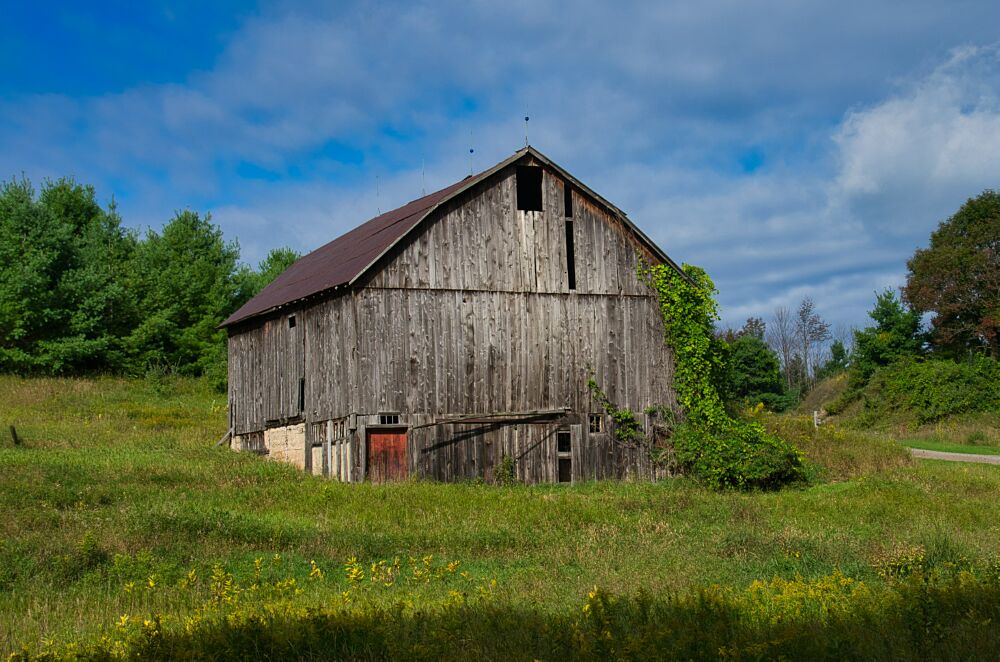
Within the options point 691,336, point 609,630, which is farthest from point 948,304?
point 609,630

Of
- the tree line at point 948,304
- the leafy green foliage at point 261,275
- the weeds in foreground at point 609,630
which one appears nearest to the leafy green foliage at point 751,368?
the tree line at point 948,304

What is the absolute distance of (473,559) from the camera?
1535cm

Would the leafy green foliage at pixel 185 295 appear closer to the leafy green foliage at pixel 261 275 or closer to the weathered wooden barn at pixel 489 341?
the leafy green foliage at pixel 261 275

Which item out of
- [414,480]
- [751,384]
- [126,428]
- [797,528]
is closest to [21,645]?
[797,528]

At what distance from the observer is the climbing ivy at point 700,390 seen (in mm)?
25734

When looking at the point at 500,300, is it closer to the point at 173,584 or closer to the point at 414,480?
the point at 414,480

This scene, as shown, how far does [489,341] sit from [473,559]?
465 inches

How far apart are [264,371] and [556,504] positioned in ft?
47.7

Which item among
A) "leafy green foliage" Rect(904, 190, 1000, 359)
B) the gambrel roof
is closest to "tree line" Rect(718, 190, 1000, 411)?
"leafy green foliage" Rect(904, 190, 1000, 359)

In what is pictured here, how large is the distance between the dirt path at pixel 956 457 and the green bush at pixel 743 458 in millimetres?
8721

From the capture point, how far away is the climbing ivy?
25734mm

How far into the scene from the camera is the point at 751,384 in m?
65.2

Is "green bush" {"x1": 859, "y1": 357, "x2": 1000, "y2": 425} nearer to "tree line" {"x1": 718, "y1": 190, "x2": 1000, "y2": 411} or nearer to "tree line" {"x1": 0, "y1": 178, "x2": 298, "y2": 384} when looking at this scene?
"tree line" {"x1": 718, "y1": 190, "x2": 1000, "y2": 411}

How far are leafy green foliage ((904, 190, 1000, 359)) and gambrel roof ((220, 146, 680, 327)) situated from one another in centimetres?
2707
